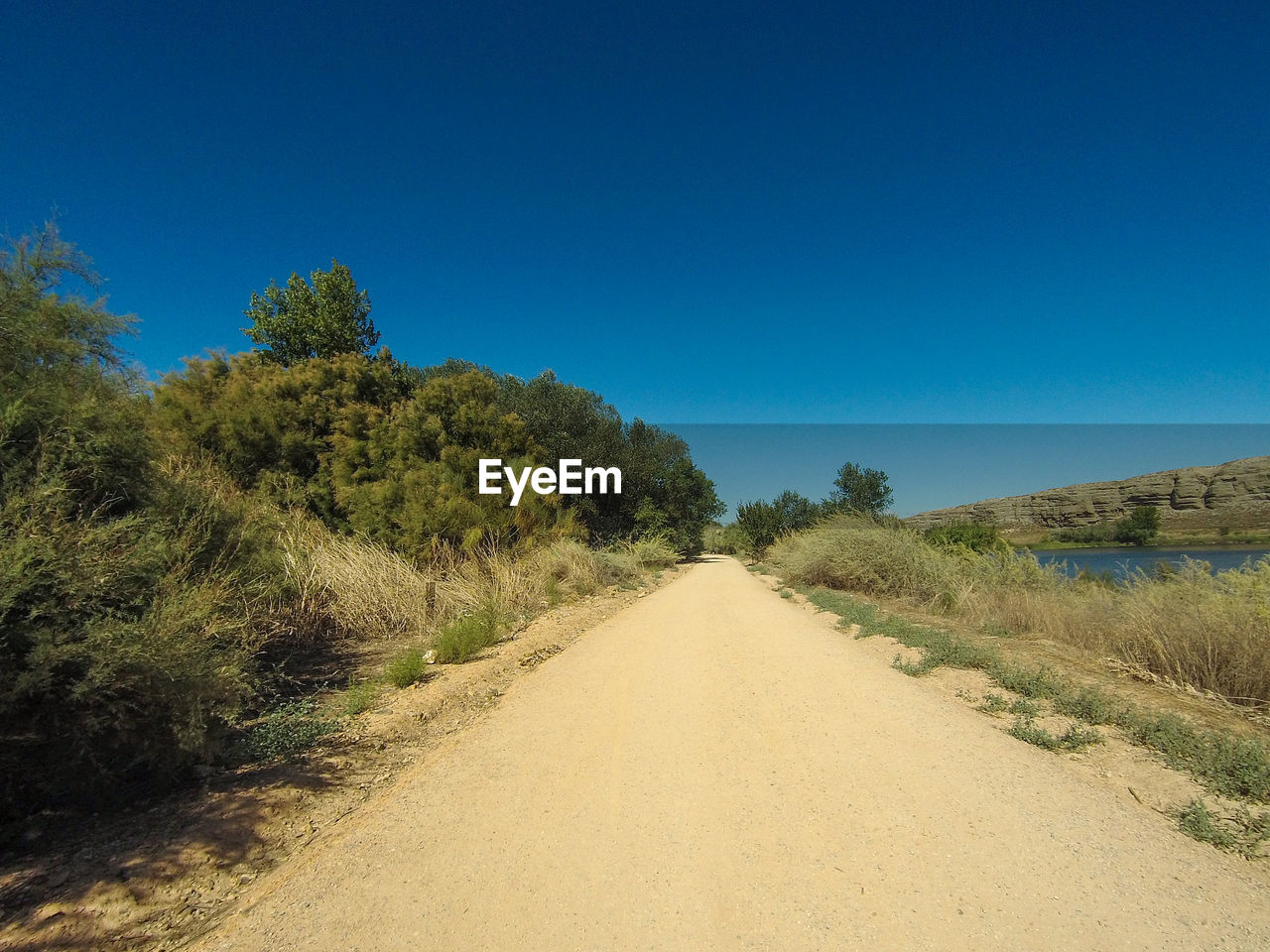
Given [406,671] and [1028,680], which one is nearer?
[1028,680]

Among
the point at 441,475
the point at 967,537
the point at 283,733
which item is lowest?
the point at 283,733

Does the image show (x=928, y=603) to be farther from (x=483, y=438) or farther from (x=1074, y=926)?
(x=483, y=438)

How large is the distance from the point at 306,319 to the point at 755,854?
2376cm

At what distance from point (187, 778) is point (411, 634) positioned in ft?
16.9

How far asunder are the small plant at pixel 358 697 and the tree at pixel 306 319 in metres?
17.6

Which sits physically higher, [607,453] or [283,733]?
[607,453]

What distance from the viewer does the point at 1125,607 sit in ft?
19.8

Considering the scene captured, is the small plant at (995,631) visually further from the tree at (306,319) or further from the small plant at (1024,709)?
the tree at (306,319)

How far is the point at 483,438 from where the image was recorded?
14.2 meters

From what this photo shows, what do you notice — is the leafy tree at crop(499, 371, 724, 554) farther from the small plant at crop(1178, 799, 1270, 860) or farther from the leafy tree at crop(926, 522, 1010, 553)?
the small plant at crop(1178, 799, 1270, 860)

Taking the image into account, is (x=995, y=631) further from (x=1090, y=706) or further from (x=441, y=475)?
(x=441, y=475)

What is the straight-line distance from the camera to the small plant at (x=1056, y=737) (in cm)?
365

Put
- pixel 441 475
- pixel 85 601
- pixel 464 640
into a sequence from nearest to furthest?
pixel 85 601
pixel 464 640
pixel 441 475

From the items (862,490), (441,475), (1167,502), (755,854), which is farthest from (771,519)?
(755,854)
